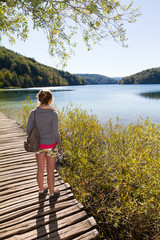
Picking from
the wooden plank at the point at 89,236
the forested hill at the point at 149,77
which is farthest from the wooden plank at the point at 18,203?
the forested hill at the point at 149,77

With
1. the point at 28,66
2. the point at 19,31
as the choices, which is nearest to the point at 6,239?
the point at 19,31

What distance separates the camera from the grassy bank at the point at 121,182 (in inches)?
113

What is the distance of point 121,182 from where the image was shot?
3.55 m

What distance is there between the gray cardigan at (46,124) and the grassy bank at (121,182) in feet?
5.23

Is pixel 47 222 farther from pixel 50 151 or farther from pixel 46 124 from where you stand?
pixel 46 124

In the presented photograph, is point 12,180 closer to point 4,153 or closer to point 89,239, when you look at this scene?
point 4,153

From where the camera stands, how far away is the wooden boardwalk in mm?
2314

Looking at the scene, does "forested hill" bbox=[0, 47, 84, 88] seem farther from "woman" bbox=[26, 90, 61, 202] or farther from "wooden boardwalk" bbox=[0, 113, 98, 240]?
"woman" bbox=[26, 90, 61, 202]

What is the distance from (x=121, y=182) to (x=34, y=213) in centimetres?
193

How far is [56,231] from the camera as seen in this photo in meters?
2.34

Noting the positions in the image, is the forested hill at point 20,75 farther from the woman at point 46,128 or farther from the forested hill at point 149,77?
the forested hill at point 149,77

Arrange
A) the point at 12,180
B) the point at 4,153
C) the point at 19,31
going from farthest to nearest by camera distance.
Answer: the point at 19,31 → the point at 4,153 → the point at 12,180

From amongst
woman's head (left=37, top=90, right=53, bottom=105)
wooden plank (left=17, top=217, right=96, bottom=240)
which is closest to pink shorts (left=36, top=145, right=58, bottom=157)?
woman's head (left=37, top=90, right=53, bottom=105)

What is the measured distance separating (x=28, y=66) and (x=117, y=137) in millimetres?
99215
